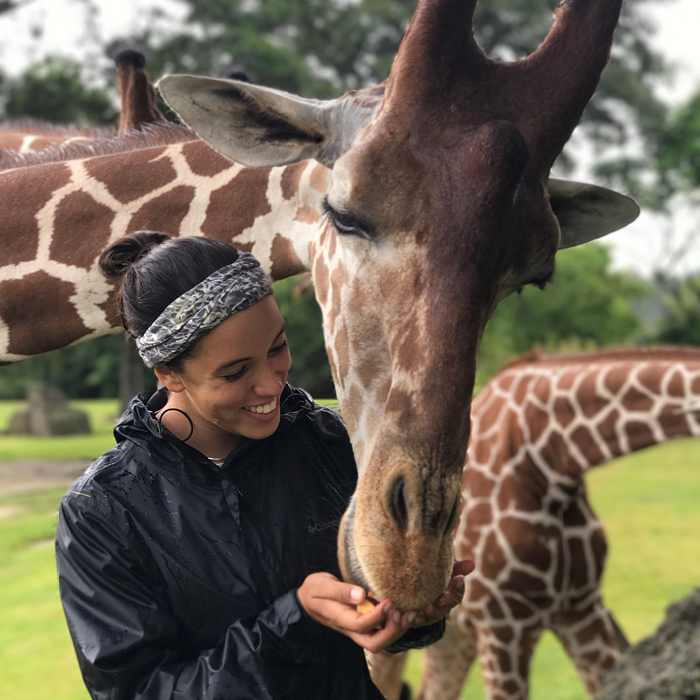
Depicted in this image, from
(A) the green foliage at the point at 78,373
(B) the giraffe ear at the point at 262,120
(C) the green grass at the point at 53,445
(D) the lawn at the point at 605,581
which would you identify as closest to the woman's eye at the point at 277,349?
(B) the giraffe ear at the point at 262,120

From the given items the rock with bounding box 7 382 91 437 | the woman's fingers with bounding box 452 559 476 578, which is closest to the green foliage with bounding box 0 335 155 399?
the rock with bounding box 7 382 91 437

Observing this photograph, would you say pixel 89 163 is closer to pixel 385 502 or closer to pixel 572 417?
pixel 385 502

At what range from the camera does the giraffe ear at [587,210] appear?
1788 mm

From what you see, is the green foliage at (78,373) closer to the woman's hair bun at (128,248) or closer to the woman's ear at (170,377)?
the woman's hair bun at (128,248)

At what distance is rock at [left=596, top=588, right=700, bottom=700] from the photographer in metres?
2.98

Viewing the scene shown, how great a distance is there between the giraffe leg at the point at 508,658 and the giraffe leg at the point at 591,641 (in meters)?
0.27

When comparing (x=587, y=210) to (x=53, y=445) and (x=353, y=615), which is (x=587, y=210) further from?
(x=53, y=445)

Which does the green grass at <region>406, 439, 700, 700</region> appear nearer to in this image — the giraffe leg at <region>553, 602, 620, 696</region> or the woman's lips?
the giraffe leg at <region>553, 602, 620, 696</region>

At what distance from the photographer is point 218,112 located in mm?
1600

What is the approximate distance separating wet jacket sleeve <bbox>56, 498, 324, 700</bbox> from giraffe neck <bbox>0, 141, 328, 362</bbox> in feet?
3.06

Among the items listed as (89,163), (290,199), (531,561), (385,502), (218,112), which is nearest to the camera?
(385,502)

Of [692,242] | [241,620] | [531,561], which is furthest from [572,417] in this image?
[692,242]

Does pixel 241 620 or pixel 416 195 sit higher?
pixel 416 195

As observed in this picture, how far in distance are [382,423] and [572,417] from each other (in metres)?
2.67
